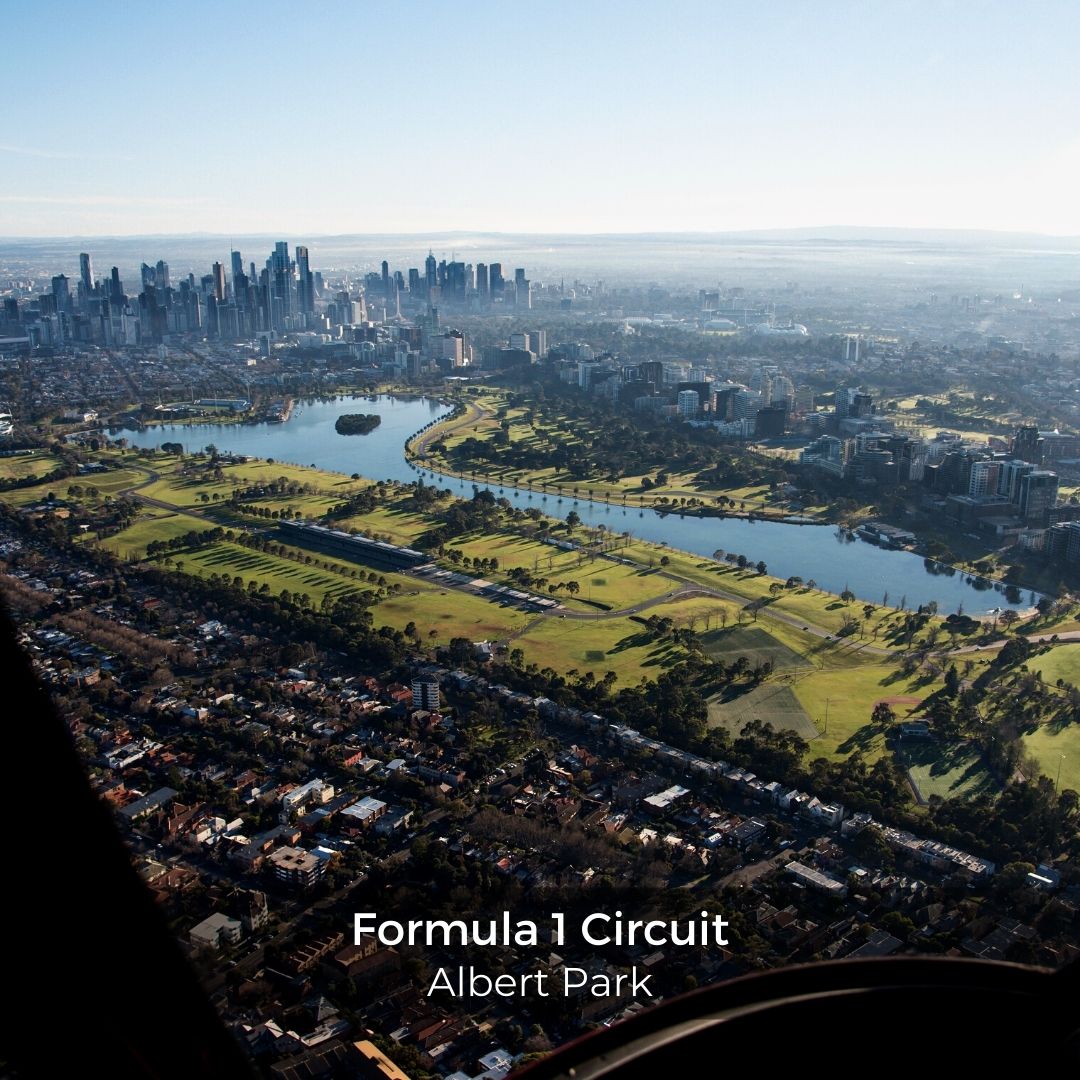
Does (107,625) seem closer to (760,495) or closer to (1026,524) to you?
(760,495)

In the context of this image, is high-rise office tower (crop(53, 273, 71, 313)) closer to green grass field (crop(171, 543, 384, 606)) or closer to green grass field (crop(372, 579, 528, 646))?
green grass field (crop(171, 543, 384, 606))

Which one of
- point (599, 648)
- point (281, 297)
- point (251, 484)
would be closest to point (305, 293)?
point (281, 297)

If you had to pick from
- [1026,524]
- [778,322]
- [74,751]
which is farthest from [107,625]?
[778,322]

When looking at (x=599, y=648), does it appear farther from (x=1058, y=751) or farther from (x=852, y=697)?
(x=1058, y=751)

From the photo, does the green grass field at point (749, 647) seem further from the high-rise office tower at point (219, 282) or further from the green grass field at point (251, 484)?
the high-rise office tower at point (219, 282)

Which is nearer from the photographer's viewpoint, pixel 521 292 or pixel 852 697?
pixel 852 697

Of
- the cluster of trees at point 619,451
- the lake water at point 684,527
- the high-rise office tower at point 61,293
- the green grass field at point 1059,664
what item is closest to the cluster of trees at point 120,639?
the lake water at point 684,527

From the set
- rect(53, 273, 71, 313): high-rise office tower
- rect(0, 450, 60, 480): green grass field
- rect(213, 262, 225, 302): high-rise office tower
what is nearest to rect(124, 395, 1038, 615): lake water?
rect(0, 450, 60, 480): green grass field
